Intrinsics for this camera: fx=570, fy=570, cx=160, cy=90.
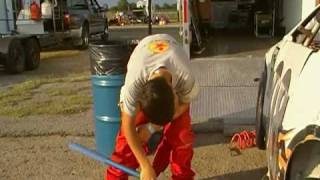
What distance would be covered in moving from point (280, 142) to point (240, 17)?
1642cm

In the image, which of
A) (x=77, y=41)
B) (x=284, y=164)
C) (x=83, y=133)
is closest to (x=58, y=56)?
(x=77, y=41)

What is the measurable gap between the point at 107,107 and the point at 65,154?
36.1 inches

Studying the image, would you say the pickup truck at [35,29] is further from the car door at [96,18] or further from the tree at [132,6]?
the tree at [132,6]

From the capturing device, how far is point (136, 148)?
12.7 ft

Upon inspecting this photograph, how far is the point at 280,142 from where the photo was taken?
11.7ft

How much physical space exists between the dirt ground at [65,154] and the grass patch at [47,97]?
0.35 meters

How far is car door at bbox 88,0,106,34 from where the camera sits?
70.3ft

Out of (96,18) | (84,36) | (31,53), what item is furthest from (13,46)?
(96,18)

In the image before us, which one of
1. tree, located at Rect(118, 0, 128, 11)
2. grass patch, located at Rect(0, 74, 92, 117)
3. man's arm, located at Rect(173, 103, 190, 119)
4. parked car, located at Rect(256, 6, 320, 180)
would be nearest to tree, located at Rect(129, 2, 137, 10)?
tree, located at Rect(118, 0, 128, 11)

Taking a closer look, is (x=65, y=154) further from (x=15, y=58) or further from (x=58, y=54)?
(x=58, y=54)

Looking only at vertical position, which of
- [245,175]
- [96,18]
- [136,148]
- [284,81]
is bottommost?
[245,175]

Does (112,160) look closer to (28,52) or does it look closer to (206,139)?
(206,139)

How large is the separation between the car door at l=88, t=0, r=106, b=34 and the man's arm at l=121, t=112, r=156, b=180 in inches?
690

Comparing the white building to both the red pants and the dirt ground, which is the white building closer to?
the dirt ground
